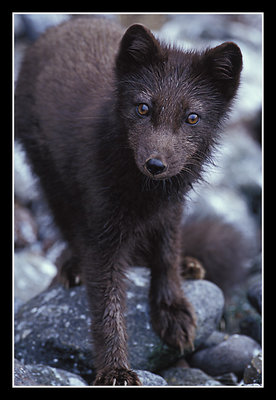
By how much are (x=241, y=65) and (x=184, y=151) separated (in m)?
0.87

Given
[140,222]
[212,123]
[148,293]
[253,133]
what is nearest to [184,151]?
[212,123]

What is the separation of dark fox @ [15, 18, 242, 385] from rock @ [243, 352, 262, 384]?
672mm

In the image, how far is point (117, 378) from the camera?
4305mm

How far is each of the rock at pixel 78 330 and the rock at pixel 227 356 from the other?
19 cm

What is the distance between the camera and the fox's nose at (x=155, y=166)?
3834 millimetres

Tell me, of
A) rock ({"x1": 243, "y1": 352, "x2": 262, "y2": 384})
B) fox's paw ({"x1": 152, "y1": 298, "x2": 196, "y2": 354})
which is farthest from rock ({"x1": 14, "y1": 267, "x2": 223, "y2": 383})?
rock ({"x1": 243, "y1": 352, "x2": 262, "y2": 384})

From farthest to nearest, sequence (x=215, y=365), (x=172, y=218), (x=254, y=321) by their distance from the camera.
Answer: (x=254, y=321) → (x=215, y=365) → (x=172, y=218)

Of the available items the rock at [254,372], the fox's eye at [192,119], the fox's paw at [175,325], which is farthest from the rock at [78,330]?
the fox's eye at [192,119]

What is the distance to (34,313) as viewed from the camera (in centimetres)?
542

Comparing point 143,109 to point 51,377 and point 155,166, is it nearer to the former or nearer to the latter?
point 155,166

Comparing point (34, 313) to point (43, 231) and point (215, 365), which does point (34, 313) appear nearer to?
point (215, 365)

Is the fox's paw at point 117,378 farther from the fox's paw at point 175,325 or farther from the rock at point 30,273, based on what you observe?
the rock at point 30,273

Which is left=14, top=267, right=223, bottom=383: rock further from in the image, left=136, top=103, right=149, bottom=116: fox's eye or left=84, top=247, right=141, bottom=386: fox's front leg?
left=136, top=103, right=149, bottom=116: fox's eye

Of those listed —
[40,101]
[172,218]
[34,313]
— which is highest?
Answer: [40,101]
